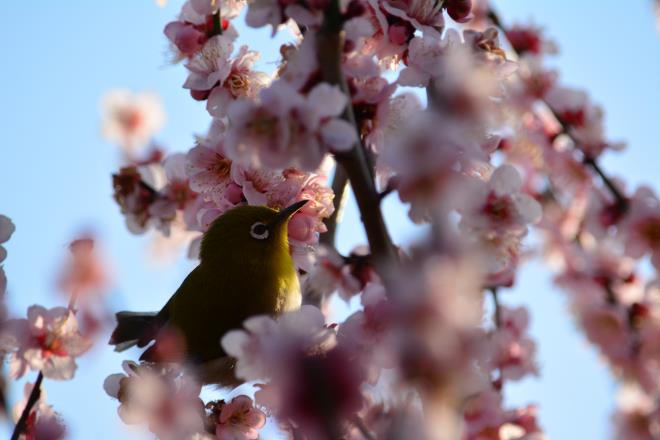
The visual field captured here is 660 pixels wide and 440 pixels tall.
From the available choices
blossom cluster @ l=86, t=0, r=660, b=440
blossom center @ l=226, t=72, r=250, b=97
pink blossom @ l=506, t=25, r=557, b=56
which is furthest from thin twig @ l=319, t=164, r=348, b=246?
pink blossom @ l=506, t=25, r=557, b=56

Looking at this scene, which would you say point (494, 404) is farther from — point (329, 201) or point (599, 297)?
point (599, 297)

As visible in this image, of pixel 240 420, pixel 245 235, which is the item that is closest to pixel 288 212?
pixel 245 235

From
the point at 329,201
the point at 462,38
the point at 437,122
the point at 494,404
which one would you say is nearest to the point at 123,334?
the point at 329,201

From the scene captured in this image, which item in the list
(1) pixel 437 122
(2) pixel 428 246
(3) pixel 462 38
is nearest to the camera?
(2) pixel 428 246

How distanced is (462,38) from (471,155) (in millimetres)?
638

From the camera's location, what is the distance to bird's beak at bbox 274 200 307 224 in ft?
7.85

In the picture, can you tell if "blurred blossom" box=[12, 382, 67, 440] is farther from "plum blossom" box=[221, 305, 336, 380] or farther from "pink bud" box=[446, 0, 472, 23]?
"pink bud" box=[446, 0, 472, 23]

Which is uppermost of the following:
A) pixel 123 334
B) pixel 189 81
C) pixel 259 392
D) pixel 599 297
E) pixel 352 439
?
pixel 189 81

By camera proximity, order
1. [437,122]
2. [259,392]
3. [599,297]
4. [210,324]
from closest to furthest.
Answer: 1. [437,122]
2. [259,392]
3. [210,324]
4. [599,297]

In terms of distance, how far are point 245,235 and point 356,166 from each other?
1607mm

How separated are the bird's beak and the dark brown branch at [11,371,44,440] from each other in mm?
999

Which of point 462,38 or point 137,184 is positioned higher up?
point 462,38

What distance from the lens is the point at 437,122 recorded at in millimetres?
1235

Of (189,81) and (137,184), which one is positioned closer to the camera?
(189,81)
